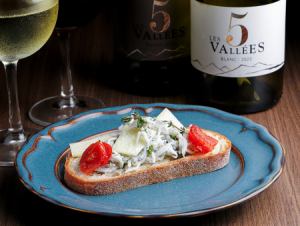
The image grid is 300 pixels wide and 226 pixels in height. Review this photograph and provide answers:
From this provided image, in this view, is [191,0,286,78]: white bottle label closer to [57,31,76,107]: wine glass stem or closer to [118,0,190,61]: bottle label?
[118,0,190,61]: bottle label

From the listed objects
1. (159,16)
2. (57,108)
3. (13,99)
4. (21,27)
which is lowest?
(57,108)

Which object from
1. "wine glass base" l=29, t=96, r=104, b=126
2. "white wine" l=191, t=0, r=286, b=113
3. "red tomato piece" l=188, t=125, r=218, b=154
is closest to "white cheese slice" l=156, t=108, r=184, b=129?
"red tomato piece" l=188, t=125, r=218, b=154

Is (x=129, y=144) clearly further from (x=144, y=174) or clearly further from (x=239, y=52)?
(x=239, y=52)

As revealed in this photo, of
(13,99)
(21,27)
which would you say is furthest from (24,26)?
(13,99)

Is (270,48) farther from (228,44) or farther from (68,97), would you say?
(68,97)

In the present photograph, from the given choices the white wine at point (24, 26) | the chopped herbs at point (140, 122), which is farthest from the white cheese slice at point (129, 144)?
the white wine at point (24, 26)

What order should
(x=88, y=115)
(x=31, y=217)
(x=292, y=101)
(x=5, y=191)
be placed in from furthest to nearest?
(x=292, y=101) < (x=88, y=115) < (x=5, y=191) < (x=31, y=217)

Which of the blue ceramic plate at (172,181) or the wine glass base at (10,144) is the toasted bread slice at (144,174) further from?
the wine glass base at (10,144)

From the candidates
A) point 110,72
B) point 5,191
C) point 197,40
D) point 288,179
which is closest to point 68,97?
point 110,72
